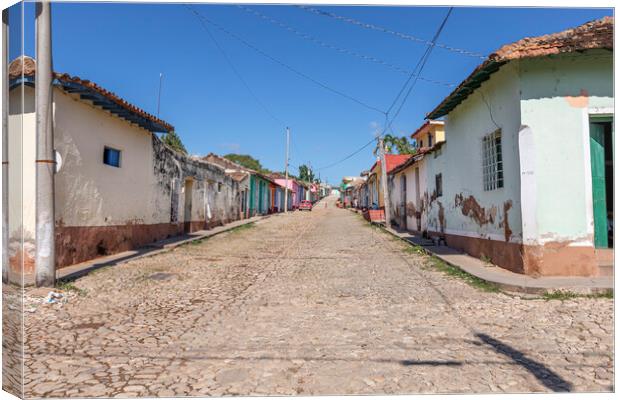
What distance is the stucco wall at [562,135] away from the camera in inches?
231

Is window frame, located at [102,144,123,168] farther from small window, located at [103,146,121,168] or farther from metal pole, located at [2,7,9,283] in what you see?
metal pole, located at [2,7,9,283]

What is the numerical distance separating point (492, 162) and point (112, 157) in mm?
8251

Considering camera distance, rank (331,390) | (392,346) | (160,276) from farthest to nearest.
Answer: (160,276) < (392,346) < (331,390)

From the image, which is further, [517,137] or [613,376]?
[517,137]

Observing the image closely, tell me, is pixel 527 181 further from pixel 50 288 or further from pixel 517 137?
pixel 50 288

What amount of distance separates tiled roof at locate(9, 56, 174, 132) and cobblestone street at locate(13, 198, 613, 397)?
212 centimetres

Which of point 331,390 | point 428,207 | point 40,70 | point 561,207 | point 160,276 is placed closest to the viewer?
point 331,390

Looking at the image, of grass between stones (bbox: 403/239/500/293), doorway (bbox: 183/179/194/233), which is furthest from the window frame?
grass between stones (bbox: 403/239/500/293)

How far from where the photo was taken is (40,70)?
17.3 ft

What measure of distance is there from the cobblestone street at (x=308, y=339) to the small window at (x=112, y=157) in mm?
3416

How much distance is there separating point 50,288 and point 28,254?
2.74 feet

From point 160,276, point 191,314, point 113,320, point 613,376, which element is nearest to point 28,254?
point 160,276

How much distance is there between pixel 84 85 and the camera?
7148 mm

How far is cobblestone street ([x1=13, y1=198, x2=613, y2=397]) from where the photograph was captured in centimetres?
274
